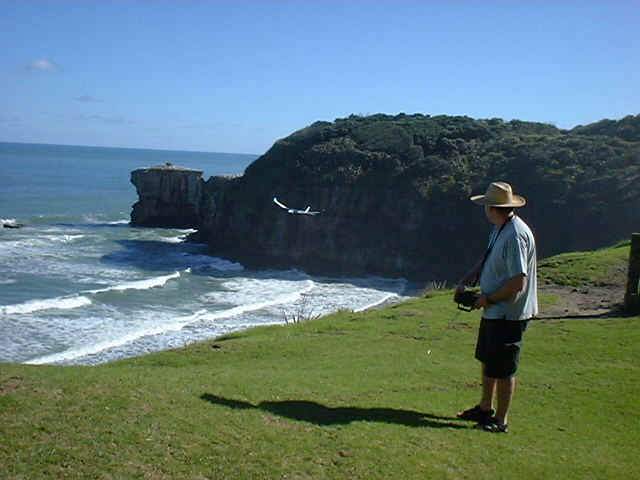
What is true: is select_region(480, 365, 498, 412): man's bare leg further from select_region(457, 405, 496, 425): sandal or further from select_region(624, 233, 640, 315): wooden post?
select_region(624, 233, 640, 315): wooden post

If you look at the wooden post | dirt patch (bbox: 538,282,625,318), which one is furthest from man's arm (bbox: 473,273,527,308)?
the wooden post

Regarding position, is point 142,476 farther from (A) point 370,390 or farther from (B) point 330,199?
(B) point 330,199

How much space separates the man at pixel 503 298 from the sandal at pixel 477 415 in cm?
1

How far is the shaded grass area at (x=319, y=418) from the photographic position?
5641 millimetres

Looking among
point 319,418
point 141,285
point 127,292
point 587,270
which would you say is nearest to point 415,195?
point 141,285

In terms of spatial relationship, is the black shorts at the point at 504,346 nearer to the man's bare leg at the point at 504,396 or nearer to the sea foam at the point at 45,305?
the man's bare leg at the point at 504,396

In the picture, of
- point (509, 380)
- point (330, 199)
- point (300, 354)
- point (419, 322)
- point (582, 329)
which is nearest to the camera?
point (509, 380)

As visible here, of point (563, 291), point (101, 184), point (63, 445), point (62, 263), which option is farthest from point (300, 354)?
point (101, 184)

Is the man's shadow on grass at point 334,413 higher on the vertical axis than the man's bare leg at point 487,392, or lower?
lower

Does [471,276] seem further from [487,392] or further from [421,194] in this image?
[421,194]

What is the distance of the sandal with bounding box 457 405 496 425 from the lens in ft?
23.4

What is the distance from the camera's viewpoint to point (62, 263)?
42.8m

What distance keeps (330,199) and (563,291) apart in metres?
34.4

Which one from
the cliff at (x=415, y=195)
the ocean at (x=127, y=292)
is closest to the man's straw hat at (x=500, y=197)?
the ocean at (x=127, y=292)
